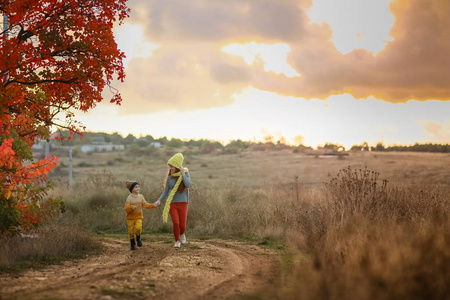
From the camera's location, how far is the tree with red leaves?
33.2ft

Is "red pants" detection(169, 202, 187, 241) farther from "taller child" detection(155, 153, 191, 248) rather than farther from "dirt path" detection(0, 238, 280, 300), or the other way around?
"dirt path" detection(0, 238, 280, 300)

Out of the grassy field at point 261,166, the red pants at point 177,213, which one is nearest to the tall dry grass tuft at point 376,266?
the red pants at point 177,213

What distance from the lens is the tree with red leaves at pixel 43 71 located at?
1012 cm

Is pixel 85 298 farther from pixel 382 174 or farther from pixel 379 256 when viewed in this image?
pixel 382 174

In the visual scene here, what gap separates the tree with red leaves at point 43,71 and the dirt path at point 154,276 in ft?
8.00

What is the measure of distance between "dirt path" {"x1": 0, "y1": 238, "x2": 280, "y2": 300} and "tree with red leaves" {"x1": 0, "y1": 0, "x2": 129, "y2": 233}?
2.44 m

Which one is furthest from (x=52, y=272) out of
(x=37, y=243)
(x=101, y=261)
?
(x=37, y=243)

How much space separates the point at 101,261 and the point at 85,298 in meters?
3.52

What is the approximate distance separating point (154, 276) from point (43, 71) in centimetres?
615

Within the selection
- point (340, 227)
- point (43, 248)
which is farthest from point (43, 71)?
point (340, 227)

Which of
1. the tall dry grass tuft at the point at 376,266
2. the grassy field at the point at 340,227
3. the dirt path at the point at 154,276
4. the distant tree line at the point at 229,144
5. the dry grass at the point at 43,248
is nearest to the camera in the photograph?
the tall dry grass tuft at the point at 376,266

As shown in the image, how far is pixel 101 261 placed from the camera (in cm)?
986

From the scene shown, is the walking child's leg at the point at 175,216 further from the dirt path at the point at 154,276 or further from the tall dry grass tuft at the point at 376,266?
the tall dry grass tuft at the point at 376,266

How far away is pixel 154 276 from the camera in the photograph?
807cm
